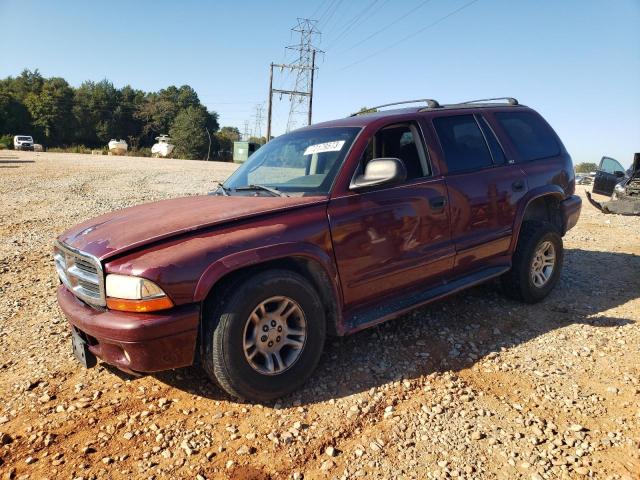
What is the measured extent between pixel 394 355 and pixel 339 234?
3.75ft

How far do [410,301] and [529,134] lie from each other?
2.52 meters

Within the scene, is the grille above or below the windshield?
below

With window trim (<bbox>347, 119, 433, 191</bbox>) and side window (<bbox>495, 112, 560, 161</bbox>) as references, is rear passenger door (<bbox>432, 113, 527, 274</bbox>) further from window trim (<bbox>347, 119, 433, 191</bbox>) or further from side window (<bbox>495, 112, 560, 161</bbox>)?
side window (<bbox>495, 112, 560, 161</bbox>)

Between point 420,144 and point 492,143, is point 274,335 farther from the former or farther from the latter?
point 492,143

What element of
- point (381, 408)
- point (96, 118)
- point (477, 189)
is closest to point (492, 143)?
point (477, 189)

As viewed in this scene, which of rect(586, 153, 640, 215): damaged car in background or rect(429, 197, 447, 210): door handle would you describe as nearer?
rect(429, 197, 447, 210): door handle

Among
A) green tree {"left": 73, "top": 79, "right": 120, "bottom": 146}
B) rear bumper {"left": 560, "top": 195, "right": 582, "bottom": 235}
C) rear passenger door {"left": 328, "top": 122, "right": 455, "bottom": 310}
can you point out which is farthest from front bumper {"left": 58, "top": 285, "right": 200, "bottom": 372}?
green tree {"left": 73, "top": 79, "right": 120, "bottom": 146}

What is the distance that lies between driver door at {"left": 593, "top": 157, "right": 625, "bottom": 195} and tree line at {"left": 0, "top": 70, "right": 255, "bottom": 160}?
57938mm

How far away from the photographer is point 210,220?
274 centimetres

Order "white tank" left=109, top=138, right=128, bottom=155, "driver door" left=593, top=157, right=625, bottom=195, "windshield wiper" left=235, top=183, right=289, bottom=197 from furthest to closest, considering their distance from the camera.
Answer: "white tank" left=109, top=138, right=128, bottom=155 → "driver door" left=593, top=157, right=625, bottom=195 → "windshield wiper" left=235, top=183, right=289, bottom=197

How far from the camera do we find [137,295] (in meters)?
Result: 2.40

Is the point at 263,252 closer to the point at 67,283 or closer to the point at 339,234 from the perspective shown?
the point at 339,234

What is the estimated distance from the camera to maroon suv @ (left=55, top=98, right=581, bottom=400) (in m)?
2.49

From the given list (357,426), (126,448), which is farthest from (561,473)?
(126,448)
